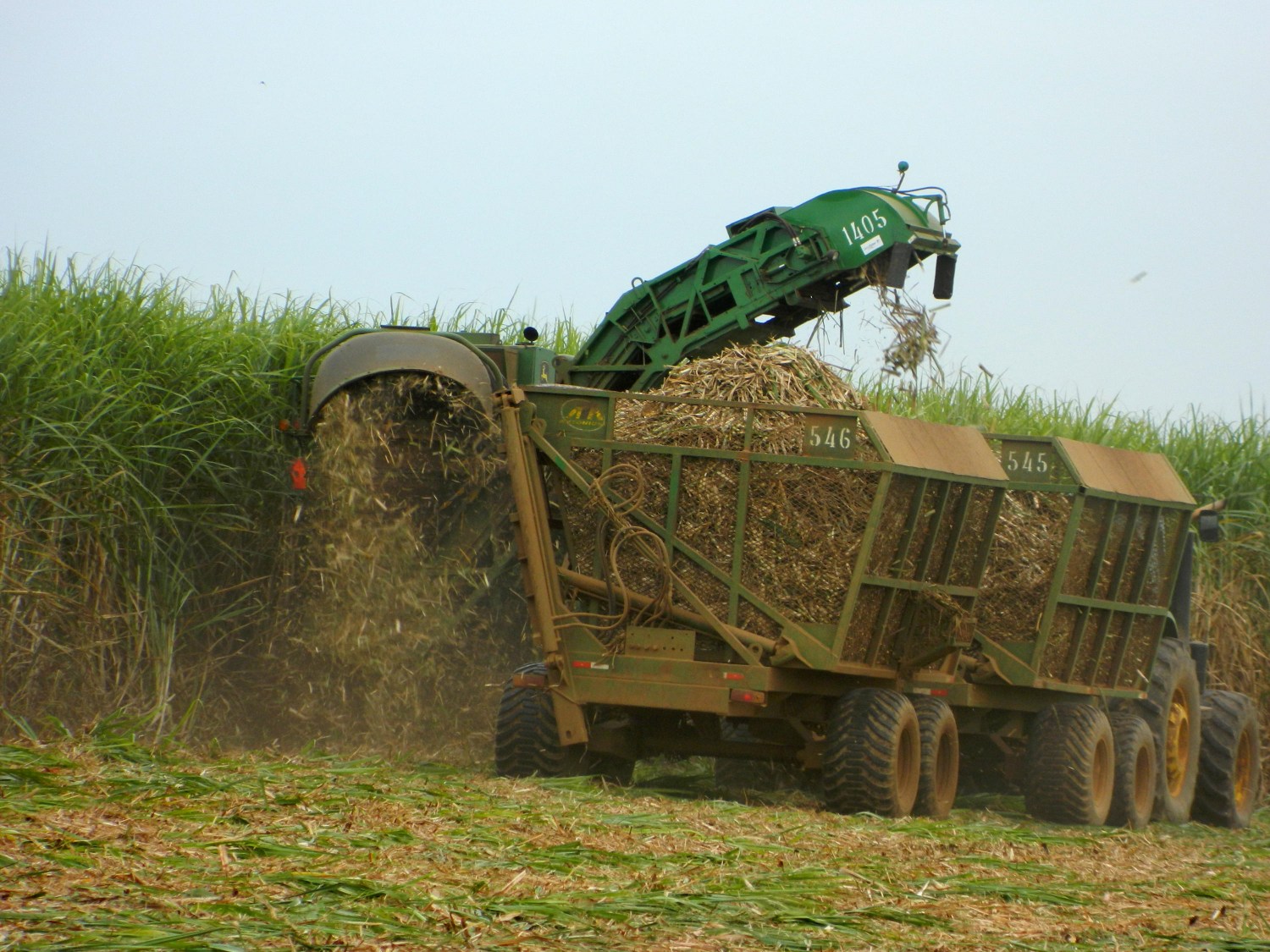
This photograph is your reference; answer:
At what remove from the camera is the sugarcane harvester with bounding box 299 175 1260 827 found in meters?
8.39

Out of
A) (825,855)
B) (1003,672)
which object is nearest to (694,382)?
(1003,672)

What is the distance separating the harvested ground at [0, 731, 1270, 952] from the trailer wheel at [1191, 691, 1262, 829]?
3.43 m

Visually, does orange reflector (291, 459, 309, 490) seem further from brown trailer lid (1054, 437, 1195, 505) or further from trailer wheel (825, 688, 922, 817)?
brown trailer lid (1054, 437, 1195, 505)

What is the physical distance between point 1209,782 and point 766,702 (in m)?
4.34

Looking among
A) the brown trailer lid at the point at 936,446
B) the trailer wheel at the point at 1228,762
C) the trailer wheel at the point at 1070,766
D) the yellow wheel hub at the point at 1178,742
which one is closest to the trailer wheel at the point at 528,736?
the brown trailer lid at the point at 936,446

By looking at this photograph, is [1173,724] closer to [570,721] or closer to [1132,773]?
[1132,773]

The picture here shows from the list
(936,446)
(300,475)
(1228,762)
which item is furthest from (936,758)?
(300,475)

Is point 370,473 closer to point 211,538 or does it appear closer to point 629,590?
point 211,538

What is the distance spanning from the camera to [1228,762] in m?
11.3

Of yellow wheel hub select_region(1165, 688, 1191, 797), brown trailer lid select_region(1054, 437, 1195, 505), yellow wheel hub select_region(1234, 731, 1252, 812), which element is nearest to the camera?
brown trailer lid select_region(1054, 437, 1195, 505)

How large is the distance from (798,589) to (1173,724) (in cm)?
401

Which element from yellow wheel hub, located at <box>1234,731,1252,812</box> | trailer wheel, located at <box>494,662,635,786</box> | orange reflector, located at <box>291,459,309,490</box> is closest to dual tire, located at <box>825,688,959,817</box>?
trailer wheel, located at <box>494,662,635,786</box>

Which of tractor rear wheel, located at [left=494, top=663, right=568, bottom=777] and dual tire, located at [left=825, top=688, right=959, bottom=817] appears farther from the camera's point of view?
tractor rear wheel, located at [left=494, top=663, right=568, bottom=777]

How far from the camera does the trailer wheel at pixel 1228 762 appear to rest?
1132 centimetres
